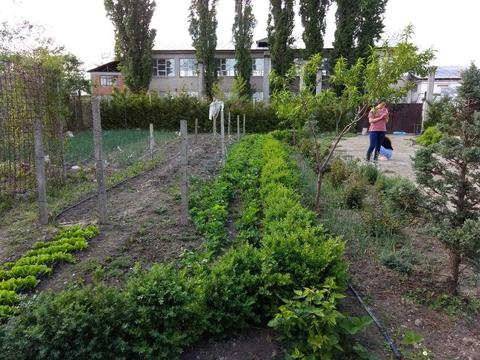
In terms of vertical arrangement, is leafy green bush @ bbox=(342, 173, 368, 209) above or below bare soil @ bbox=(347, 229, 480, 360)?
above

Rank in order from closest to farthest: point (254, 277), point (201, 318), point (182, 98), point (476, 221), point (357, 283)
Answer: point (201, 318)
point (254, 277)
point (476, 221)
point (357, 283)
point (182, 98)

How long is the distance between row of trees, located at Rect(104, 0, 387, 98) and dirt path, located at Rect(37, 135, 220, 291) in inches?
925

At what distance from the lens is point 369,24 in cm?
3077

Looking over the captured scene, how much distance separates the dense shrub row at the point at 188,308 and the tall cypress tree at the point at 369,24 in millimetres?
30362

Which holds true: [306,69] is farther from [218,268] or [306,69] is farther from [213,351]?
[213,351]

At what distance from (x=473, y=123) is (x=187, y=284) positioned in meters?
2.64

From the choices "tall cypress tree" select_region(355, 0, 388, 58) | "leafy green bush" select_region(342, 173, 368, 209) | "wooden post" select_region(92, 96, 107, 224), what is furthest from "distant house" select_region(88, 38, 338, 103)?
"wooden post" select_region(92, 96, 107, 224)

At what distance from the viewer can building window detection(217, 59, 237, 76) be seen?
120 ft

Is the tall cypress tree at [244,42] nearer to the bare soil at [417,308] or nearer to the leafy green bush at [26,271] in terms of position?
the bare soil at [417,308]

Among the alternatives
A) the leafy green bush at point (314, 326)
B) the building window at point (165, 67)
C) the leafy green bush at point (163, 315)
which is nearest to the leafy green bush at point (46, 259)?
the leafy green bush at point (163, 315)

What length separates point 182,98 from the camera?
24.8 meters

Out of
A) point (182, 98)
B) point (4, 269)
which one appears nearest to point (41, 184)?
point (4, 269)

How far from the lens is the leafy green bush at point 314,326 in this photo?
251cm

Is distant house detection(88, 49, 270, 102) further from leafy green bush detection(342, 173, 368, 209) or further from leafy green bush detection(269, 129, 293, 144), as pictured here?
leafy green bush detection(342, 173, 368, 209)
